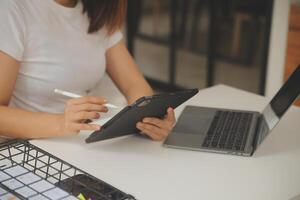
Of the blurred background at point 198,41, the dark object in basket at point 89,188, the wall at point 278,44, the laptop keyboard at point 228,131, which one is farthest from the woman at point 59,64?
the blurred background at point 198,41

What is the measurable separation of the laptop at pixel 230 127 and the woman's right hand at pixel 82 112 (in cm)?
21

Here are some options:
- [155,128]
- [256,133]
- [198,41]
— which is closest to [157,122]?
[155,128]

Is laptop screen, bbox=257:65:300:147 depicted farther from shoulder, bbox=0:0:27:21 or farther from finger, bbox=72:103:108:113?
shoulder, bbox=0:0:27:21

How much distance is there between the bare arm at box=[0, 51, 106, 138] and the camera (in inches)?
49.8

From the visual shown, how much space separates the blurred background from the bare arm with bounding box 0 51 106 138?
2185mm

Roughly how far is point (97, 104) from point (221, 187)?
382 mm

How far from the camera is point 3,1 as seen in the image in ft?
4.94

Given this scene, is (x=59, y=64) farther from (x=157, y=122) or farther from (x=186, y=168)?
(x=186, y=168)

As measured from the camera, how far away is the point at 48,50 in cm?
158

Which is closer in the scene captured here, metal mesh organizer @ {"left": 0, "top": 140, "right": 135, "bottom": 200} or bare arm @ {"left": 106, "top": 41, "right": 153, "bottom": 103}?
metal mesh organizer @ {"left": 0, "top": 140, "right": 135, "bottom": 200}

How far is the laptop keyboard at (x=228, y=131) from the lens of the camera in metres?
1.31

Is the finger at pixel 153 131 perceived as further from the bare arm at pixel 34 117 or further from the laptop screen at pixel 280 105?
the laptop screen at pixel 280 105

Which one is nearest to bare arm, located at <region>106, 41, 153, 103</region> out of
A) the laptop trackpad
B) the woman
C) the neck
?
the woman

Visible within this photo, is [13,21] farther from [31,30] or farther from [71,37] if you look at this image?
[71,37]
